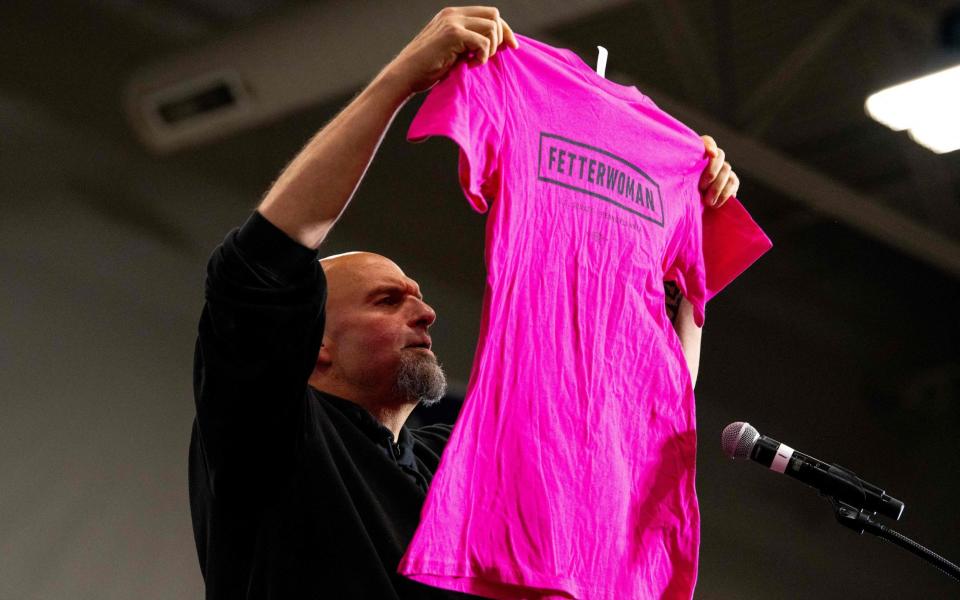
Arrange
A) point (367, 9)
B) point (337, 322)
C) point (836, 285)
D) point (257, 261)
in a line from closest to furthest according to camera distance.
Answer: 1. point (257, 261)
2. point (337, 322)
3. point (367, 9)
4. point (836, 285)

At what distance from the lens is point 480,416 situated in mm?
1484

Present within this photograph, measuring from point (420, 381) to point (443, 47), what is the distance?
65 centimetres

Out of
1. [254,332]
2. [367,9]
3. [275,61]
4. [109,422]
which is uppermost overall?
[367,9]

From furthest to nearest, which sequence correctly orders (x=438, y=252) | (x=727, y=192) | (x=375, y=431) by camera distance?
(x=438, y=252) < (x=727, y=192) < (x=375, y=431)

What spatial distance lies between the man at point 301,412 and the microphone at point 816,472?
343mm

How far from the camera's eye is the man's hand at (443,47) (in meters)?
1.50

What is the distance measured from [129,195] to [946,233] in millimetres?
4130

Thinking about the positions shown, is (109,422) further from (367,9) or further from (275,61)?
(367,9)

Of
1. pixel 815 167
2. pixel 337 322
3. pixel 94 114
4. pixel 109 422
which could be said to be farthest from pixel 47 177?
pixel 815 167

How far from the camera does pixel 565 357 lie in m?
1.60

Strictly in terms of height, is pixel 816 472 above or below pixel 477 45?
below

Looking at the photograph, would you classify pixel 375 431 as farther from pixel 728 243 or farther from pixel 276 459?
pixel 728 243

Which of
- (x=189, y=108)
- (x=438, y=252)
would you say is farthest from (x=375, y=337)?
(x=438, y=252)

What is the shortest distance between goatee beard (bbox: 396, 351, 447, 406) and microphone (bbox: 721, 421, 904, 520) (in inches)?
22.0
